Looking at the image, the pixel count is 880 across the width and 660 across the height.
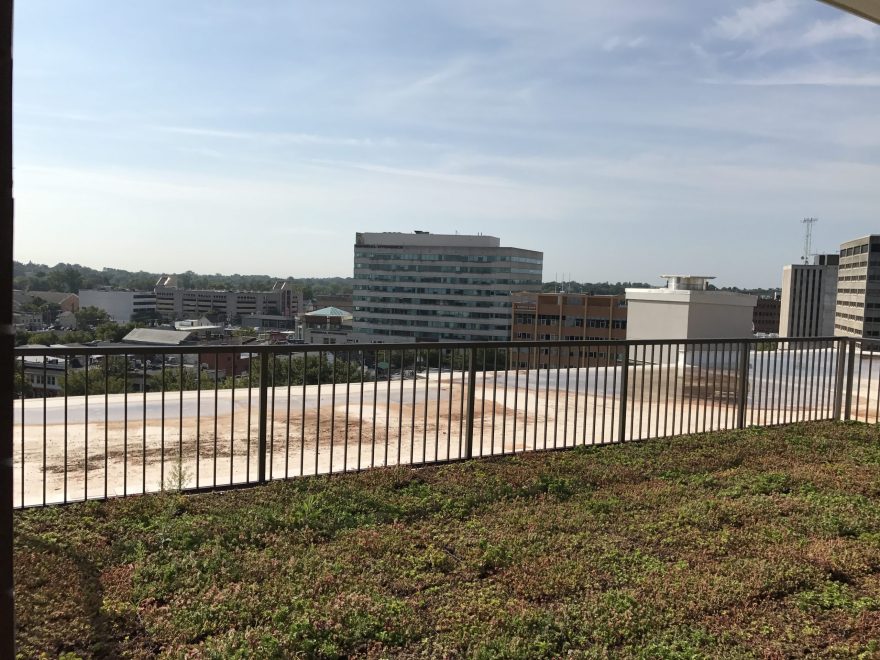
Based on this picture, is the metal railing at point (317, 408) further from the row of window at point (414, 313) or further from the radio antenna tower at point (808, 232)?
the row of window at point (414, 313)

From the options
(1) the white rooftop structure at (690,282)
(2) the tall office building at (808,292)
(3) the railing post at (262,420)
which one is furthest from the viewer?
(2) the tall office building at (808,292)

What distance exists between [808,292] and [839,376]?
120244mm

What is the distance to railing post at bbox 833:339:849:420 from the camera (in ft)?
24.1

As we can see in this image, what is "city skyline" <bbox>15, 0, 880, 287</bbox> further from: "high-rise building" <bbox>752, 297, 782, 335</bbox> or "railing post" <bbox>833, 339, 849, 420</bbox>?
"high-rise building" <bbox>752, 297, 782, 335</bbox>

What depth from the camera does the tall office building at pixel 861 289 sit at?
3255 inches

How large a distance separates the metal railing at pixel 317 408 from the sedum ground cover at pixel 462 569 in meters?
0.48

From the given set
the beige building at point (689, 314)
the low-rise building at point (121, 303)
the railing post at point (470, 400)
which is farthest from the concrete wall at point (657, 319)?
the low-rise building at point (121, 303)

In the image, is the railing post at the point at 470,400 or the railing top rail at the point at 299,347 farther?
the railing post at the point at 470,400

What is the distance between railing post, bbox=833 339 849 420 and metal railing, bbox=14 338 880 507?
16 mm

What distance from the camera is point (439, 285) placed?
84000mm

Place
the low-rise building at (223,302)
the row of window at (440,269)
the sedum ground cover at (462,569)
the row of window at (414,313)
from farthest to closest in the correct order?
1. the low-rise building at (223,302)
2. the row of window at (414,313)
3. the row of window at (440,269)
4. the sedum ground cover at (462,569)

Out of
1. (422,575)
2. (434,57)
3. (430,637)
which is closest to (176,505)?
(422,575)

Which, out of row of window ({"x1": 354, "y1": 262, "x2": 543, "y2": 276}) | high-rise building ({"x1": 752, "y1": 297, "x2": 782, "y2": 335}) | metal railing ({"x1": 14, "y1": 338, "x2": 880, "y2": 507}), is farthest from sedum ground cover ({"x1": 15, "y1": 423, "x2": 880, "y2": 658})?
high-rise building ({"x1": 752, "y1": 297, "x2": 782, "y2": 335})

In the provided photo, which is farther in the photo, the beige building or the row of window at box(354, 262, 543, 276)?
the row of window at box(354, 262, 543, 276)
